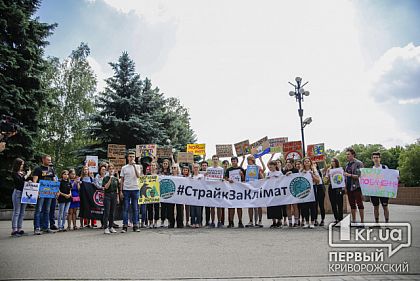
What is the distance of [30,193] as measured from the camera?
29.2 feet

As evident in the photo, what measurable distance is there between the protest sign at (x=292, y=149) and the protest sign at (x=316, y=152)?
447 millimetres

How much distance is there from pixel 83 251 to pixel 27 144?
1350cm

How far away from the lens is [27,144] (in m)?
17.2

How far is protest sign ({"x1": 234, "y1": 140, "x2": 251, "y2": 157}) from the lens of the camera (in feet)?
44.1

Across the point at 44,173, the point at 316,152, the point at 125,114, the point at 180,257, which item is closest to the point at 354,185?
the point at 316,152

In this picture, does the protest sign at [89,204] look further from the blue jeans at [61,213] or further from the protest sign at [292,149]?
the protest sign at [292,149]

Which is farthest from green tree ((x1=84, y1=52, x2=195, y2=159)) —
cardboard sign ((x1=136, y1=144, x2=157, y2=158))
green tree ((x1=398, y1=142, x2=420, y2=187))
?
green tree ((x1=398, y1=142, x2=420, y2=187))

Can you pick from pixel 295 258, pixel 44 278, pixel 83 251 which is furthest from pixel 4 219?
pixel 295 258

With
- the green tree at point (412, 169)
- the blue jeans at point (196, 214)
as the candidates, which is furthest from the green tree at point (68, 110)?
the green tree at point (412, 169)

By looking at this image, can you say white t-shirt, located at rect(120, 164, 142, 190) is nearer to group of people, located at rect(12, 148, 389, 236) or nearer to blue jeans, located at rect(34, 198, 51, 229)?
group of people, located at rect(12, 148, 389, 236)

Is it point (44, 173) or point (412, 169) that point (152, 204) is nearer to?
point (44, 173)

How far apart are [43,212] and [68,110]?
24731 millimetres

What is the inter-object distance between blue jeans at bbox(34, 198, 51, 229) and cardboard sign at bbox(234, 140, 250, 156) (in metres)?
7.60

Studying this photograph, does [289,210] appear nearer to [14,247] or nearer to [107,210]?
[107,210]
